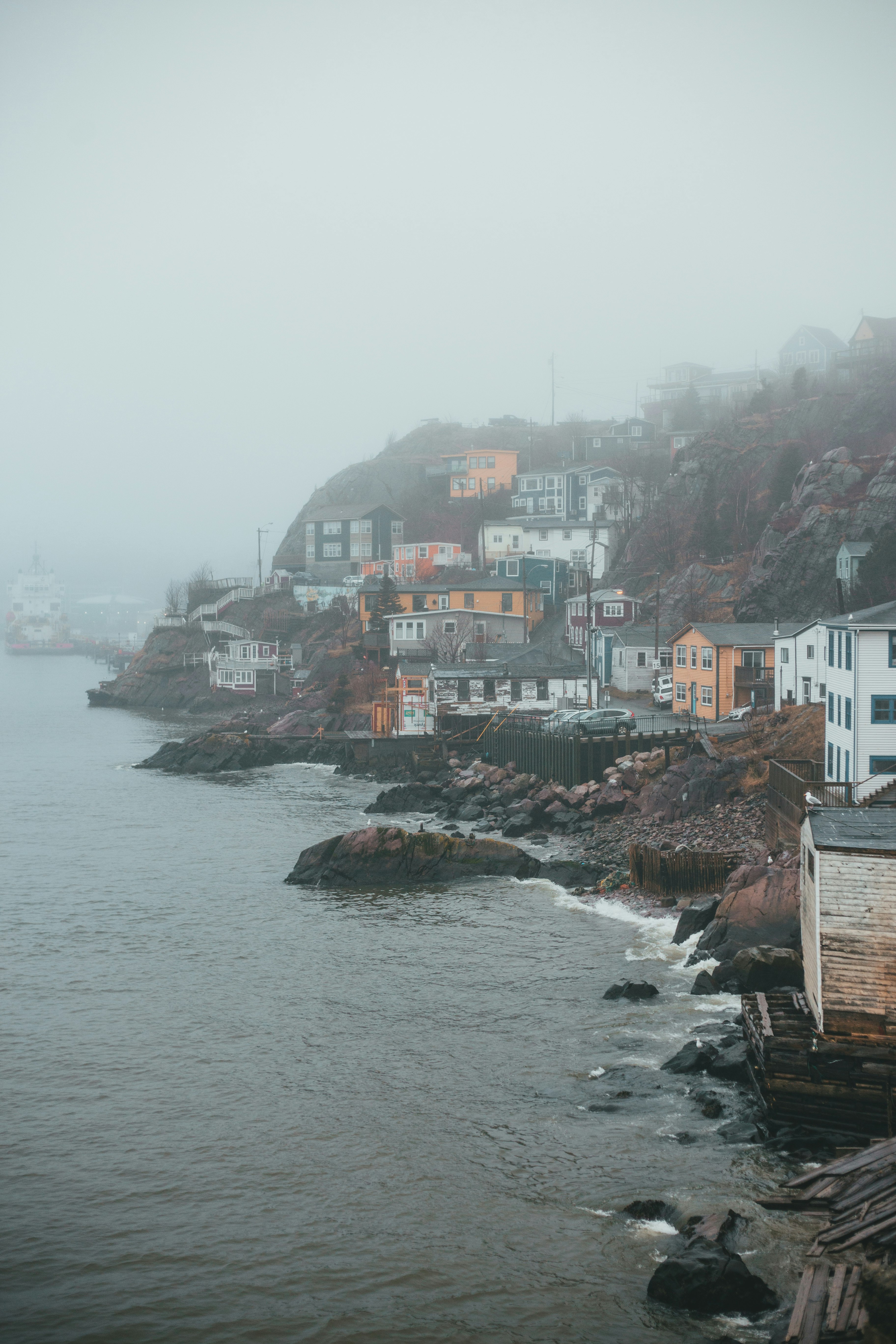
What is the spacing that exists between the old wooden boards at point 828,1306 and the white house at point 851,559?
149 ft

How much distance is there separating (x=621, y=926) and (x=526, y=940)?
2767mm

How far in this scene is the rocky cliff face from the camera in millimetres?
56781

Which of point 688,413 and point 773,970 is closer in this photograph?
point 773,970

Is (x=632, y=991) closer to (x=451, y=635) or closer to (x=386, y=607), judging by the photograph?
(x=451, y=635)

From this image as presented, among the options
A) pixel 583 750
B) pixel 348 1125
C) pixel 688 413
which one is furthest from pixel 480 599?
pixel 348 1125

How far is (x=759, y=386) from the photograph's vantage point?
110688 millimetres

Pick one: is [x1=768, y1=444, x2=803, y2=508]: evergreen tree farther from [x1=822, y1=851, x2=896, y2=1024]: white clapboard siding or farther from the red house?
[x1=822, y1=851, x2=896, y2=1024]: white clapboard siding

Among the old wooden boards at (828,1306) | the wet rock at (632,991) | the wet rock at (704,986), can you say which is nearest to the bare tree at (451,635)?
the wet rock at (632,991)

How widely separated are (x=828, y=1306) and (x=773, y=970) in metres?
9.69

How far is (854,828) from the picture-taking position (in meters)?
17.7

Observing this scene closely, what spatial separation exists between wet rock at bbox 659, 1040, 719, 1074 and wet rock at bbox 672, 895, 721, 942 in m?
6.84

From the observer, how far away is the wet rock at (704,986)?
72.3 ft

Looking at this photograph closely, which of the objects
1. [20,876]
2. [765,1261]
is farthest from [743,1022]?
[20,876]

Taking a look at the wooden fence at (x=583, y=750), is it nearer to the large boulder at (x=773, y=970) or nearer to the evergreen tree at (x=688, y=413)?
the large boulder at (x=773, y=970)
